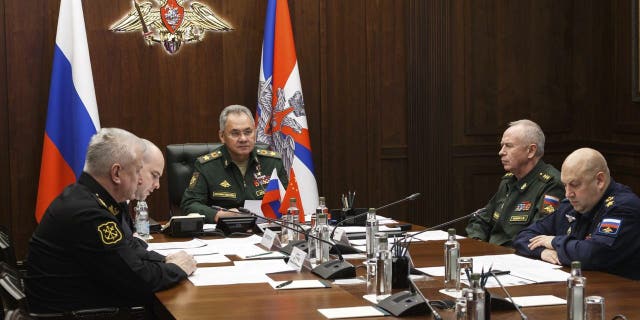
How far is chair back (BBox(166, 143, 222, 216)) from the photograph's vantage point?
16.6 feet

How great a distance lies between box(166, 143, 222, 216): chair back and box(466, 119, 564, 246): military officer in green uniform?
161cm

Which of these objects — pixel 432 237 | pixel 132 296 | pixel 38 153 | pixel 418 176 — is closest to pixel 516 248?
pixel 432 237

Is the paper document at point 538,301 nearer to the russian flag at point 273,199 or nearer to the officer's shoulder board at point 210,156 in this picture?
the russian flag at point 273,199

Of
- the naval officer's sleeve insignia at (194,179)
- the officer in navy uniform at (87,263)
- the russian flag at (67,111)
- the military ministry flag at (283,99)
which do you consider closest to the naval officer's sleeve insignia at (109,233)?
the officer in navy uniform at (87,263)

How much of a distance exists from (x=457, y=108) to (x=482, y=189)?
0.67 m

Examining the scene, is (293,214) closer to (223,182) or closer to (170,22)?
(223,182)

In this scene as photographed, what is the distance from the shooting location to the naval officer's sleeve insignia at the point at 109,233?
118 inches

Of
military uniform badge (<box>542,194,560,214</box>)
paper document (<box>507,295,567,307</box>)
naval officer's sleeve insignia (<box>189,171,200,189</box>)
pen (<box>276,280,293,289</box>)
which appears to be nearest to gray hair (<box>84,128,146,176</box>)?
pen (<box>276,280,293,289</box>)

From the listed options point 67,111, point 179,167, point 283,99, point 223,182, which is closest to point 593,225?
point 223,182

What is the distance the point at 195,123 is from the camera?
6266 millimetres

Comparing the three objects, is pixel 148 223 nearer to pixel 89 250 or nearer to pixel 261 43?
pixel 89 250

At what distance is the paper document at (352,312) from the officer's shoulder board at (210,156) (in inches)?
99.1

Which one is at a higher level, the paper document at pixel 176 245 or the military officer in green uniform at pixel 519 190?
the military officer in green uniform at pixel 519 190

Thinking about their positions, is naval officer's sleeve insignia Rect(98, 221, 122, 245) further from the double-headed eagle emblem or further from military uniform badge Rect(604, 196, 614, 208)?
the double-headed eagle emblem
